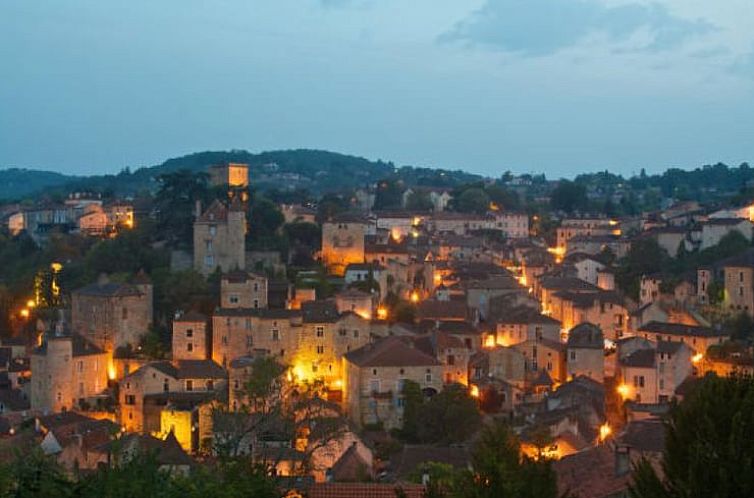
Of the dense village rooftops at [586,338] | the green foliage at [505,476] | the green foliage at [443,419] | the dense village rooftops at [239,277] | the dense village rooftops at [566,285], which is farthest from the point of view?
the dense village rooftops at [566,285]

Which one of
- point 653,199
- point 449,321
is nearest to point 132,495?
point 449,321

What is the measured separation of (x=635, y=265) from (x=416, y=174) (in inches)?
4220

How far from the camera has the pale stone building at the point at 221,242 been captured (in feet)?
154

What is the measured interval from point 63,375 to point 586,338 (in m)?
18.9

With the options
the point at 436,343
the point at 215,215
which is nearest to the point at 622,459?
the point at 436,343

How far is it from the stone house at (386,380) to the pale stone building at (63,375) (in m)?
9.51

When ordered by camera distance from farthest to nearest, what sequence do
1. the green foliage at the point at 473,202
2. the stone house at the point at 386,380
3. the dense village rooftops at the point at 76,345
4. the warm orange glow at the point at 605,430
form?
the green foliage at the point at 473,202
the dense village rooftops at the point at 76,345
the stone house at the point at 386,380
the warm orange glow at the point at 605,430

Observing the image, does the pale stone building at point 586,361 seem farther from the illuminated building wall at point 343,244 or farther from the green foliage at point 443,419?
the illuminated building wall at point 343,244

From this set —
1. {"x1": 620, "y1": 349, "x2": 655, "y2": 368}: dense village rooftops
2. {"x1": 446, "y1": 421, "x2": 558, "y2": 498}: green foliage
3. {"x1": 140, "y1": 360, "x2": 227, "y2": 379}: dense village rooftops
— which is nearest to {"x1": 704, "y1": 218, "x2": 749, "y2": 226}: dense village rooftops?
Answer: {"x1": 620, "y1": 349, "x2": 655, "y2": 368}: dense village rooftops

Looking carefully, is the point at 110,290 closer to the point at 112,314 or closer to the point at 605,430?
the point at 112,314

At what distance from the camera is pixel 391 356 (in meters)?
38.9

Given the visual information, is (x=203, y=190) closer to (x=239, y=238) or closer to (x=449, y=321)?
(x=239, y=238)

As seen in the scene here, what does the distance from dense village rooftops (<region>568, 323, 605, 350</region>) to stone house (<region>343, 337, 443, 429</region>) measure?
6.28 m

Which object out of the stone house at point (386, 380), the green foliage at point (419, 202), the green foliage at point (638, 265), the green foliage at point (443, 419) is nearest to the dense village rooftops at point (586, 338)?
the stone house at point (386, 380)
